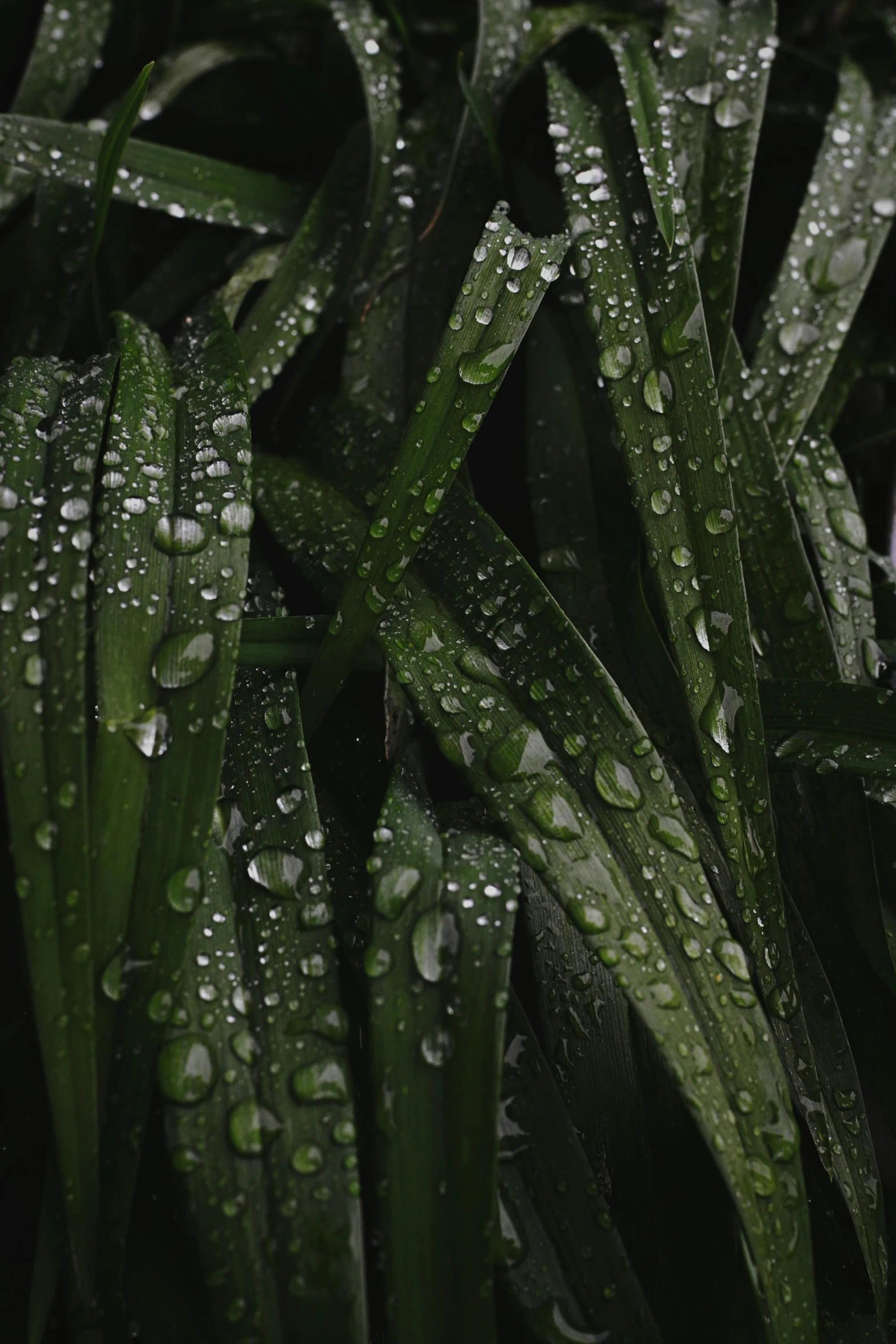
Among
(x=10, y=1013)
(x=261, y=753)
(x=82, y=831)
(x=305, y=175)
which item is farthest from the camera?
(x=305, y=175)

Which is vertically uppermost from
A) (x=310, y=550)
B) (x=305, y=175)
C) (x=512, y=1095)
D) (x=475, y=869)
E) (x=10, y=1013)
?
(x=305, y=175)

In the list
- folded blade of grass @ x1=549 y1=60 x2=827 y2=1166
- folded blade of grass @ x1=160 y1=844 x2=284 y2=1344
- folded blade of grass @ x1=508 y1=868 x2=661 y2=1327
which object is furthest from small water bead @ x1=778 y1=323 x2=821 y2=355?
folded blade of grass @ x1=160 y1=844 x2=284 y2=1344

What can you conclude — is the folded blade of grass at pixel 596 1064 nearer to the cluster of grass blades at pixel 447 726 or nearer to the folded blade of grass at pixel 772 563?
the cluster of grass blades at pixel 447 726

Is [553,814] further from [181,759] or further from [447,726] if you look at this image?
[181,759]

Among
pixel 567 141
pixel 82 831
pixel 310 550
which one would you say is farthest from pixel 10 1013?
pixel 567 141

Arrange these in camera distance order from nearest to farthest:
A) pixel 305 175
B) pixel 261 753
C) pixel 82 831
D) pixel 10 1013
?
1. pixel 82 831
2. pixel 261 753
3. pixel 10 1013
4. pixel 305 175

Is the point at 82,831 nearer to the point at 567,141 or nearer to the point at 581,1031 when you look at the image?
the point at 581,1031

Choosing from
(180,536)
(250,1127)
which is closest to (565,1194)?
(250,1127)

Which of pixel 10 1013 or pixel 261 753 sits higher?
pixel 261 753

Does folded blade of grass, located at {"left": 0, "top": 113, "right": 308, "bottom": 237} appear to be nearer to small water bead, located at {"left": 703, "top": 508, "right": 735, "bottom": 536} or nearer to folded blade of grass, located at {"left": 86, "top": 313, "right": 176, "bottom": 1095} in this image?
folded blade of grass, located at {"left": 86, "top": 313, "right": 176, "bottom": 1095}
